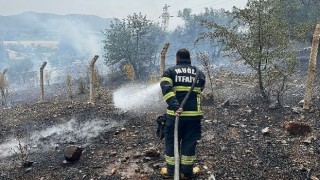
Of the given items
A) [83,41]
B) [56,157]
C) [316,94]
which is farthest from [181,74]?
[83,41]

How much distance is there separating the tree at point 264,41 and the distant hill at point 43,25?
309ft

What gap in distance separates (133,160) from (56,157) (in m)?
1.84

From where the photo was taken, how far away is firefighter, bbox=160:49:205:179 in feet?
15.8

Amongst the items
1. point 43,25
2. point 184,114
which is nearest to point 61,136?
point 184,114

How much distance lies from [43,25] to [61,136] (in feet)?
458

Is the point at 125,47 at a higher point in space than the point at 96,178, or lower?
higher

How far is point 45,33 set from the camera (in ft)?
389

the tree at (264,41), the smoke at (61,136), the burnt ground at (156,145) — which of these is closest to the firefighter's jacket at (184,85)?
the burnt ground at (156,145)

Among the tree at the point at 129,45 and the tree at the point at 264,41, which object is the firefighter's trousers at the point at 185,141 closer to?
the tree at the point at 264,41

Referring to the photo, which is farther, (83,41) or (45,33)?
(45,33)

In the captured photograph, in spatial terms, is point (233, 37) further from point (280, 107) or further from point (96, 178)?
point (96, 178)

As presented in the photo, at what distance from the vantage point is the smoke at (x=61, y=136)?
24.8 ft

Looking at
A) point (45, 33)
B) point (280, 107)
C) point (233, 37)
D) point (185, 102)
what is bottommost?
point (280, 107)

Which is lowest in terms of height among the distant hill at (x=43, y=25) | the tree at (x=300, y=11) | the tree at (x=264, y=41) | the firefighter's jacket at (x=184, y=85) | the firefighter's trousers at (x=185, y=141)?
the firefighter's trousers at (x=185, y=141)
